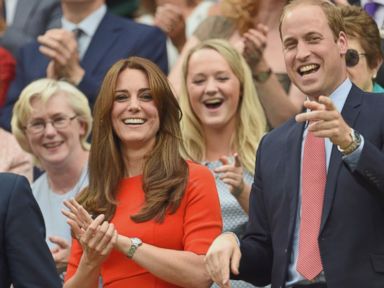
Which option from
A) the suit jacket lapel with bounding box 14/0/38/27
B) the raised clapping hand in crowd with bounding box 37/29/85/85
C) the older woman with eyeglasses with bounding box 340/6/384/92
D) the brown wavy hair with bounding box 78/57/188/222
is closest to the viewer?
the brown wavy hair with bounding box 78/57/188/222

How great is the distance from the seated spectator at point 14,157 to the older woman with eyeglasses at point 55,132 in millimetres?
318

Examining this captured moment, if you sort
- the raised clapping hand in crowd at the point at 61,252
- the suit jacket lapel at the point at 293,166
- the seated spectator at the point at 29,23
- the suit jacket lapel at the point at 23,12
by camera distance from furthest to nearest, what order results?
1. the suit jacket lapel at the point at 23,12
2. the seated spectator at the point at 29,23
3. the raised clapping hand in crowd at the point at 61,252
4. the suit jacket lapel at the point at 293,166

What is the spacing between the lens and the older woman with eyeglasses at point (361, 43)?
6.21 metres

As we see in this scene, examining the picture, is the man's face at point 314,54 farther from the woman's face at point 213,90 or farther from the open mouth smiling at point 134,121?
the woman's face at point 213,90

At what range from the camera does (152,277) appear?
18.4 feet

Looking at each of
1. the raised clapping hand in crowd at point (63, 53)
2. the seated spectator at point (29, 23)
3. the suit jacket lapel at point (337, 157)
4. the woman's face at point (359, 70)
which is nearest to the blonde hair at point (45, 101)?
the raised clapping hand in crowd at point (63, 53)

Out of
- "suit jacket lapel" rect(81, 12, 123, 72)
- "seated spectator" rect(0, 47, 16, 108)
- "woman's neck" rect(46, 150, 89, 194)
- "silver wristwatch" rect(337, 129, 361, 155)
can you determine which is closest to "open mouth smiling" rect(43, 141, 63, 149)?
"woman's neck" rect(46, 150, 89, 194)

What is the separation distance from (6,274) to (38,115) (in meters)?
2.46

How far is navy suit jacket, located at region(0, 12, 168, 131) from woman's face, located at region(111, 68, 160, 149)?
196cm

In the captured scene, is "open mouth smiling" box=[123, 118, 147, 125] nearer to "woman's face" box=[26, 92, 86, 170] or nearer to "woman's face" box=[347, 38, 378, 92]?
"woman's face" box=[347, 38, 378, 92]

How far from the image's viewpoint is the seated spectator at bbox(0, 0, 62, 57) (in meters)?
9.13

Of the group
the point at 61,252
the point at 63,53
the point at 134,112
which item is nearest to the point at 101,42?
the point at 63,53

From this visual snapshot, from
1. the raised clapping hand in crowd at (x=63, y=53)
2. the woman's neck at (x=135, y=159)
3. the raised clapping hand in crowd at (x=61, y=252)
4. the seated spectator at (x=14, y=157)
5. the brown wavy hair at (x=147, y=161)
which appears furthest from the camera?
the raised clapping hand in crowd at (x=63, y=53)

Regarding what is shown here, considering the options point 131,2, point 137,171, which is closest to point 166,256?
point 137,171
